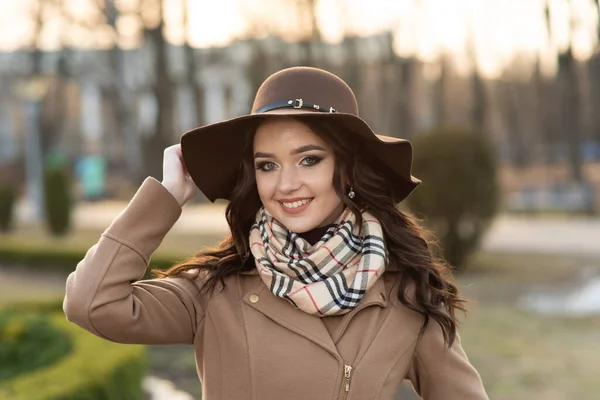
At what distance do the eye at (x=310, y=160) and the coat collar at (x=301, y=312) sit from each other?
32cm

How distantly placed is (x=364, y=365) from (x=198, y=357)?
1.42ft

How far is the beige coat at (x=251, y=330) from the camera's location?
2.07m

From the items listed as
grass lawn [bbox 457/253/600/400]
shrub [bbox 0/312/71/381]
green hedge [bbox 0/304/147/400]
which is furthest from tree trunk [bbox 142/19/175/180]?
green hedge [bbox 0/304/147/400]

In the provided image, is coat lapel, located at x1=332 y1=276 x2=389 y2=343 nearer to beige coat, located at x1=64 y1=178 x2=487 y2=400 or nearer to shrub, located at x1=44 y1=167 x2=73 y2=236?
beige coat, located at x1=64 y1=178 x2=487 y2=400

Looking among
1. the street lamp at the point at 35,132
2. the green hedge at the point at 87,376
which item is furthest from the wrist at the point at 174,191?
the street lamp at the point at 35,132

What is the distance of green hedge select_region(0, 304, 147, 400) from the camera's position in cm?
495

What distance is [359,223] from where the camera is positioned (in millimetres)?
2238

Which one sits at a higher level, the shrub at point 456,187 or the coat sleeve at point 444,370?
the coat sleeve at point 444,370

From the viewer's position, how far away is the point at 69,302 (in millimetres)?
2047

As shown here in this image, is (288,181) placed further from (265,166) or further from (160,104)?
(160,104)

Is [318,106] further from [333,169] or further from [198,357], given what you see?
[198,357]

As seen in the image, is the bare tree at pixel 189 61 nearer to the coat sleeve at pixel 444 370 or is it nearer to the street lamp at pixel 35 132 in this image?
the street lamp at pixel 35 132

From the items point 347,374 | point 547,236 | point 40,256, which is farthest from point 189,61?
point 347,374

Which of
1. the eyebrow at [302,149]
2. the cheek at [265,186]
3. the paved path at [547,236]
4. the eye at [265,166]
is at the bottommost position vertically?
the paved path at [547,236]
